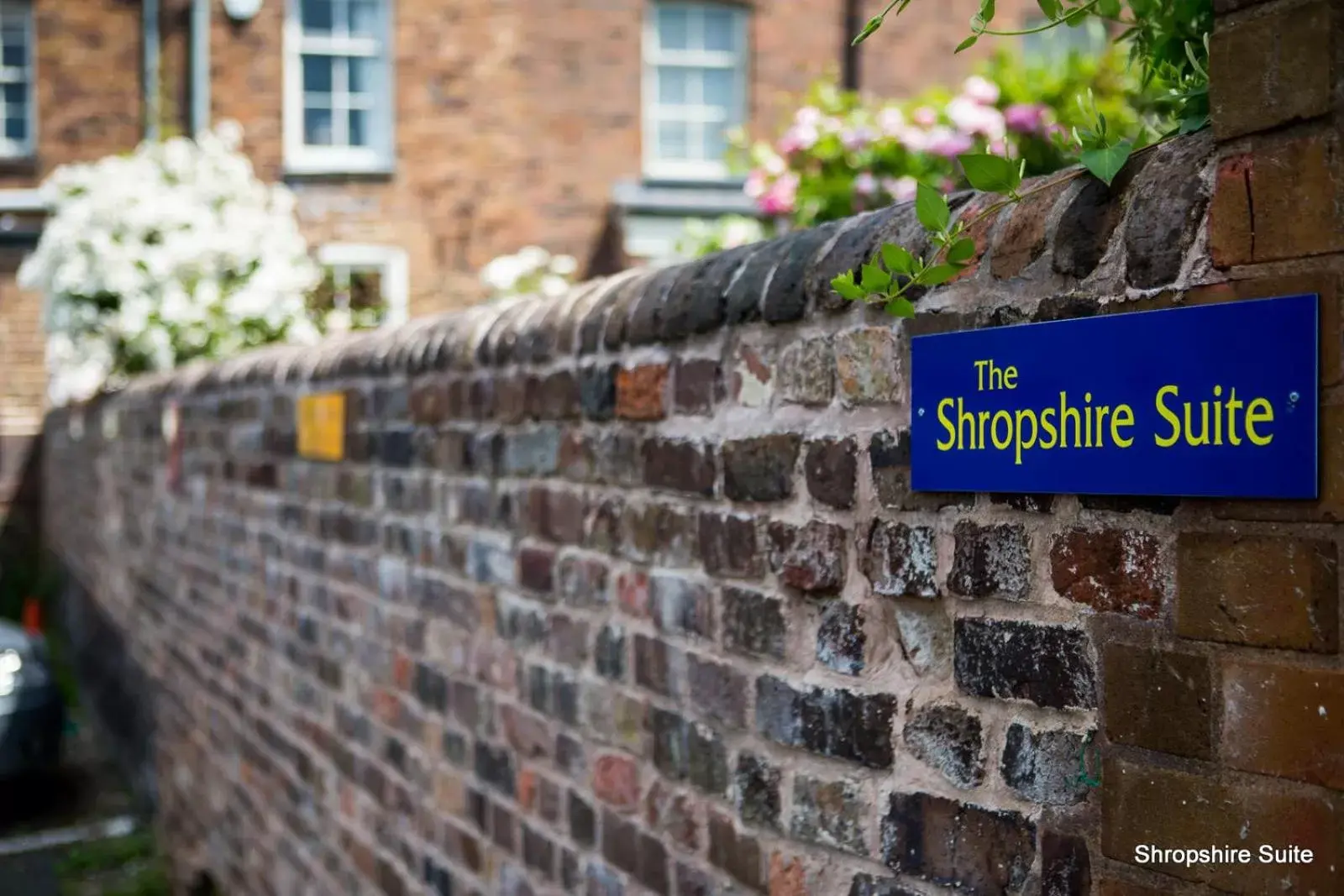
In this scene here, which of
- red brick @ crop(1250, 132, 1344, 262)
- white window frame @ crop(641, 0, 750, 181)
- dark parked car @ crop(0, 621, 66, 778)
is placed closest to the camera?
red brick @ crop(1250, 132, 1344, 262)

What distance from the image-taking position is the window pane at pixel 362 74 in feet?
45.2

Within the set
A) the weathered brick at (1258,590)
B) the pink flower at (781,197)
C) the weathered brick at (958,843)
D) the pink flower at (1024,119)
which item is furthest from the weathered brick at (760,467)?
the pink flower at (1024,119)

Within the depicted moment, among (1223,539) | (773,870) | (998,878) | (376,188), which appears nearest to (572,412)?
(773,870)

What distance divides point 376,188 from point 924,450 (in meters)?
12.5

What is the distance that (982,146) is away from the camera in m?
1.78

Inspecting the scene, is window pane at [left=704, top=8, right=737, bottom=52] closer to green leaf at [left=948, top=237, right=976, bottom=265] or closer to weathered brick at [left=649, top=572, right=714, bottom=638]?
weathered brick at [left=649, top=572, right=714, bottom=638]

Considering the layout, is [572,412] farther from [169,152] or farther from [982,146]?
[169,152]

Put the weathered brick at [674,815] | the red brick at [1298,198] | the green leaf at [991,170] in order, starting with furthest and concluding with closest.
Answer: the weathered brick at [674,815] → the green leaf at [991,170] → the red brick at [1298,198]

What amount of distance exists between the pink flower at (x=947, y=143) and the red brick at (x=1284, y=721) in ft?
14.1

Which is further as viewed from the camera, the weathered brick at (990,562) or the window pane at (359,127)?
the window pane at (359,127)

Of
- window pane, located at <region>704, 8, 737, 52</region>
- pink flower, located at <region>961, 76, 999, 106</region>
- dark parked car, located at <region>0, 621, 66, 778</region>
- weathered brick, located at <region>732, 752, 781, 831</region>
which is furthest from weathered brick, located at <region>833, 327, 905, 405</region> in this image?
window pane, located at <region>704, 8, 737, 52</region>

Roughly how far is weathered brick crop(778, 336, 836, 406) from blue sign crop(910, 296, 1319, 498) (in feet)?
0.75

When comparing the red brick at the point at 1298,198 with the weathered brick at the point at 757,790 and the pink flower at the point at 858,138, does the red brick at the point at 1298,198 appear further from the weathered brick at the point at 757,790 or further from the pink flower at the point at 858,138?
the pink flower at the point at 858,138

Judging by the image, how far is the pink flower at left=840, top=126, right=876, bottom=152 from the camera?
19.1ft
